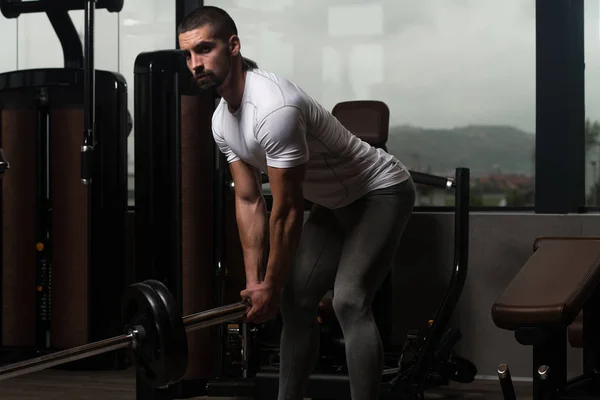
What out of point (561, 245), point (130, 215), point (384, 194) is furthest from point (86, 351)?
point (130, 215)

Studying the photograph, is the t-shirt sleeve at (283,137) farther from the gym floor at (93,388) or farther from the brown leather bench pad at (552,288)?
the gym floor at (93,388)

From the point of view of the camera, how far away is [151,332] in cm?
191

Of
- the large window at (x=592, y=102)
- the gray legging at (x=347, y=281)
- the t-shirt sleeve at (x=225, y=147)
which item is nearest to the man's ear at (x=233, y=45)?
the t-shirt sleeve at (x=225, y=147)

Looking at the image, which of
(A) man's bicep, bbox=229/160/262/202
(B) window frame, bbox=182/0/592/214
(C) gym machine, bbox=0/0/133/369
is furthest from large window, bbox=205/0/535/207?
(A) man's bicep, bbox=229/160/262/202

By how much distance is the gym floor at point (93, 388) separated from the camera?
360 cm

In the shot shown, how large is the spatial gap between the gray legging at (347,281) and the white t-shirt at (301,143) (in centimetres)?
6

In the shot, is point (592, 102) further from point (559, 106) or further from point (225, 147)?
point (225, 147)

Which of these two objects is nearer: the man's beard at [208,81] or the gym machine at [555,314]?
the man's beard at [208,81]

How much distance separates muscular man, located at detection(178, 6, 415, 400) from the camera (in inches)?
87.0

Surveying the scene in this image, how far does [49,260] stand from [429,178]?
72.4 inches

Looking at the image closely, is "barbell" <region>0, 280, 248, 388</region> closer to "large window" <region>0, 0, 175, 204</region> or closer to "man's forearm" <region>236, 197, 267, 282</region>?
"man's forearm" <region>236, 197, 267, 282</region>

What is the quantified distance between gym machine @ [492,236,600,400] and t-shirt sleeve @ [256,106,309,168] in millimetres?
1007

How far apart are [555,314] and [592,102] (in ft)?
5.35

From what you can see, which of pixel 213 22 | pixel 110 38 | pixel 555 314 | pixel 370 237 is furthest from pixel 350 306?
pixel 110 38
